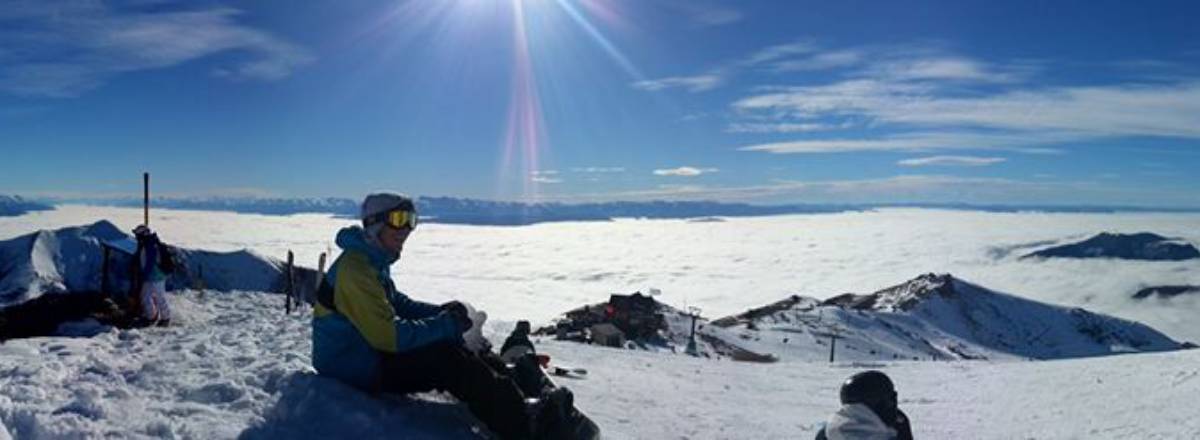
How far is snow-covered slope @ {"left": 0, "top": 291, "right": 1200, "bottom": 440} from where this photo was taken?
5836mm

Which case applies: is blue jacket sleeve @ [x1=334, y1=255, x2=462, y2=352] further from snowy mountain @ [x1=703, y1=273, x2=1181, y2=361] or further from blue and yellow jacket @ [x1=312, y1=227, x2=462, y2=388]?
snowy mountain @ [x1=703, y1=273, x2=1181, y2=361]

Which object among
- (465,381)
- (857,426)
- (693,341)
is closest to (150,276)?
(465,381)

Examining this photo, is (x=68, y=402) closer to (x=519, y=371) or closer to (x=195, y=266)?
(x=519, y=371)

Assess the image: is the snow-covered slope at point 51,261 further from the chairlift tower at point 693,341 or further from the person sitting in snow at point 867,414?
the person sitting in snow at point 867,414

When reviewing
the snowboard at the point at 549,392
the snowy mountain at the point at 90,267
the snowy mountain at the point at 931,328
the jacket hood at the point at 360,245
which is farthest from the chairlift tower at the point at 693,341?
the jacket hood at the point at 360,245

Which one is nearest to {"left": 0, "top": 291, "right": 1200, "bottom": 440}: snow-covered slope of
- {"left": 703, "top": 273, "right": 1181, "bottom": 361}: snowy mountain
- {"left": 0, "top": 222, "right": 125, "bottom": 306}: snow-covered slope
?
{"left": 0, "top": 222, "right": 125, "bottom": 306}: snow-covered slope

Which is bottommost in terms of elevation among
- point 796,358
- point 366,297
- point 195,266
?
point 796,358

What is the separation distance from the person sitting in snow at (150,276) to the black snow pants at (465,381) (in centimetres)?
1112

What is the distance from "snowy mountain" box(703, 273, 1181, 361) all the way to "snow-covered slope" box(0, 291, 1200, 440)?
4290 centimetres

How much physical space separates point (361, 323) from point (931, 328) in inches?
3108

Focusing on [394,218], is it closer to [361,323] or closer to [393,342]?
[361,323]

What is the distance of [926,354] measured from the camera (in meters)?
67.1

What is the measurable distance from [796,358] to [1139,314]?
182 m

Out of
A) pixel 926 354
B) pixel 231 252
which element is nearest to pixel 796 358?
pixel 926 354
